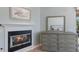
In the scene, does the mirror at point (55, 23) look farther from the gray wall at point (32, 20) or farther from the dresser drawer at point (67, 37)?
the dresser drawer at point (67, 37)

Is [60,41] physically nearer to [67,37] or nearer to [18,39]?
[67,37]

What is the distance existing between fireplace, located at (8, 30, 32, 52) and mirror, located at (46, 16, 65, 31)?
1.27 meters

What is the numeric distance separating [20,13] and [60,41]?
1.99 metres

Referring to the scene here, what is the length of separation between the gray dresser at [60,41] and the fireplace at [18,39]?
2.34 feet

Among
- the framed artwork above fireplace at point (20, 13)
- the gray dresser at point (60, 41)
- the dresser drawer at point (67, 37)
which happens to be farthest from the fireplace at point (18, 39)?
the dresser drawer at point (67, 37)

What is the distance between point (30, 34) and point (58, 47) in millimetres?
1255

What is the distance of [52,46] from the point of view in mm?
5227

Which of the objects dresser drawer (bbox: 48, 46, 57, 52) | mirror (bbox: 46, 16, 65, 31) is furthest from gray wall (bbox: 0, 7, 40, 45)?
dresser drawer (bbox: 48, 46, 57, 52)

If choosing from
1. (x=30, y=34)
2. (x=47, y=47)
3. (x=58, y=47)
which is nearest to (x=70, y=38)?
(x=58, y=47)

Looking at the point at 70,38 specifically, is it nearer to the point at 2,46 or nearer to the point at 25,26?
the point at 25,26

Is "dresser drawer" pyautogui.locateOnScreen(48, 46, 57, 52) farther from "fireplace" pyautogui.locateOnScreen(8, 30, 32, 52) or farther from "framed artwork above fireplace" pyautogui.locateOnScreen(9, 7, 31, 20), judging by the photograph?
"framed artwork above fireplace" pyautogui.locateOnScreen(9, 7, 31, 20)

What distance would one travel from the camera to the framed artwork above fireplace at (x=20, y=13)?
377 cm

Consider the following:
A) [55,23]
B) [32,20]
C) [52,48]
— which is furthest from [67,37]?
[32,20]

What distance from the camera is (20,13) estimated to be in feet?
14.1
